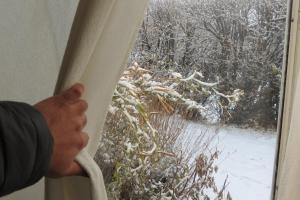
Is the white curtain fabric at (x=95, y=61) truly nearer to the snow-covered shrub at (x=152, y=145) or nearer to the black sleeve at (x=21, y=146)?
the black sleeve at (x=21, y=146)

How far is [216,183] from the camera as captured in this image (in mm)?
1300

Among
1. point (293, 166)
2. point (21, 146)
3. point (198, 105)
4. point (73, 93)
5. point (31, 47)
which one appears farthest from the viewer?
point (198, 105)

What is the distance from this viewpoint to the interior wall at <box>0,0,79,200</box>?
0.98 metres

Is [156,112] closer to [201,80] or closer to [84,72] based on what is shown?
[201,80]

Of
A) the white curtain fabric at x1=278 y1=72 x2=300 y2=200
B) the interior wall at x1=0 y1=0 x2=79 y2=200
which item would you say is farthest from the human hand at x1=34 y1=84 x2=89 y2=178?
the white curtain fabric at x1=278 y1=72 x2=300 y2=200

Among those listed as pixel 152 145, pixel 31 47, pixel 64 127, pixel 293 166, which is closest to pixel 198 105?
pixel 152 145

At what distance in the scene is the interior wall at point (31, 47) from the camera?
0.98 metres

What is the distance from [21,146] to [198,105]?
0.83 m

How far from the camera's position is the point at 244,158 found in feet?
4.22

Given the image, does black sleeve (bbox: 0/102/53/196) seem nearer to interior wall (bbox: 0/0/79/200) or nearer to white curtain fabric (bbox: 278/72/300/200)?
interior wall (bbox: 0/0/79/200)

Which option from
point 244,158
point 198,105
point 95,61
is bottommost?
point 244,158

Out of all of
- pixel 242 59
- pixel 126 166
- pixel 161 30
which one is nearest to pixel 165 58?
pixel 161 30

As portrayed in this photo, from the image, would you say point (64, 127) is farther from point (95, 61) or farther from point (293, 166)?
point (293, 166)

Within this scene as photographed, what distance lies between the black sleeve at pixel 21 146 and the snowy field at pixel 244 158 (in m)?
0.79
